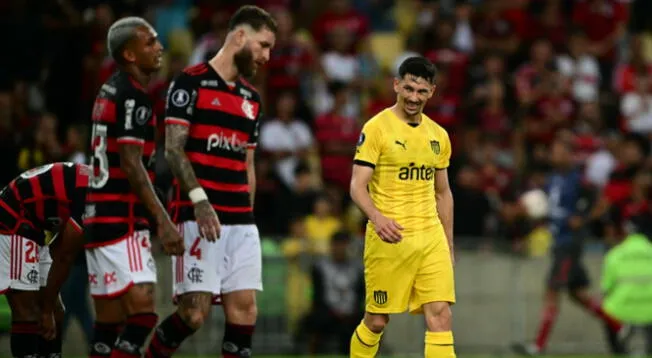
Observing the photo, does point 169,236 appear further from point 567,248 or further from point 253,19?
point 567,248

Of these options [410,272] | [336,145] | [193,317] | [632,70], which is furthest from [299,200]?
[193,317]

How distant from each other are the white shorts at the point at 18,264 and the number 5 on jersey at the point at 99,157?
2.30 ft

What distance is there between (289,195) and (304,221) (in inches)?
19.0

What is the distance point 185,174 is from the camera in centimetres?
978

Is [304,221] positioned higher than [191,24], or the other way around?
[191,24]

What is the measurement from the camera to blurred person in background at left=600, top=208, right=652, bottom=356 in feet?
57.1

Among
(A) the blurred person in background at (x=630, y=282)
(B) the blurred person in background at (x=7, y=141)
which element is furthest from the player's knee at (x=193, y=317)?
(A) the blurred person in background at (x=630, y=282)

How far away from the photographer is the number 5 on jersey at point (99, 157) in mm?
9523

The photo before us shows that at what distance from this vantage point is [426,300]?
401 inches

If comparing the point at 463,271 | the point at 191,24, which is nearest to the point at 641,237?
the point at 463,271

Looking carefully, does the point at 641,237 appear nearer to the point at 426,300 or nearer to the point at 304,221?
the point at 304,221

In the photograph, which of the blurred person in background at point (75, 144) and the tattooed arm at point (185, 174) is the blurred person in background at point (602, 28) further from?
the tattooed arm at point (185, 174)

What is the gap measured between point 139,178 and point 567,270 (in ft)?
32.4

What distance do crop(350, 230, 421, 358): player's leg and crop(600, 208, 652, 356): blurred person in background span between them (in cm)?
774
